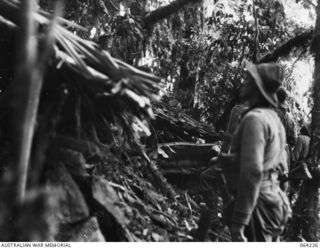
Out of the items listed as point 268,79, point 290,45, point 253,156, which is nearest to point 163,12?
point 290,45

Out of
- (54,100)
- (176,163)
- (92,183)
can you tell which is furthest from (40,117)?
(176,163)

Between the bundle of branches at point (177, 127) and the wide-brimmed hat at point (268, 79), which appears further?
the bundle of branches at point (177, 127)

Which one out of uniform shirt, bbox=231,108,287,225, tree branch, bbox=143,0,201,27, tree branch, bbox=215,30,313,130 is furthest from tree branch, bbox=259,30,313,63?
uniform shirt, bbox=231,108,287,225

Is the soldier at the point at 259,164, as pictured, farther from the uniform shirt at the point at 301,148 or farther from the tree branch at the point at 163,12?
the tree branch at the point at 163,12

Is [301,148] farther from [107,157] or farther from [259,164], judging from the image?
[259,164]

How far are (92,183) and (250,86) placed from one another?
1.55 meters

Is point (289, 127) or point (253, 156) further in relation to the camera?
point (289, 127)

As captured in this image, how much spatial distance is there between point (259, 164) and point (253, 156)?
0.22 feet

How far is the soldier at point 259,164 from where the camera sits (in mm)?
3340

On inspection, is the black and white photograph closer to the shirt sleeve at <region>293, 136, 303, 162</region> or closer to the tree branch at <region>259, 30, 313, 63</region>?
the shirt sleeve at <region>293, 136, 303, 162</region>

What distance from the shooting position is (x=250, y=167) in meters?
3.32

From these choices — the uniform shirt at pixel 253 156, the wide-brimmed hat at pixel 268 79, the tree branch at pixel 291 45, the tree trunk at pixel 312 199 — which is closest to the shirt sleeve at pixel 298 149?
the tree trunk at pixel 312 199

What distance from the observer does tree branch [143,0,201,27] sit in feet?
25.9

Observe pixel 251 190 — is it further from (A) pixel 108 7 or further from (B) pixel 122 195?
(A) pixel 108 7
